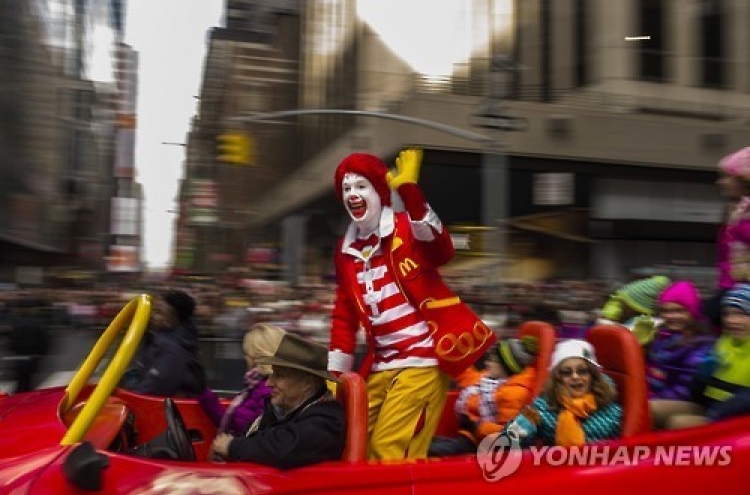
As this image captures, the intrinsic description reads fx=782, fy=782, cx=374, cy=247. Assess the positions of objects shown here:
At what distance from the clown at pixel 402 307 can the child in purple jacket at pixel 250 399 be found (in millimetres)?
337

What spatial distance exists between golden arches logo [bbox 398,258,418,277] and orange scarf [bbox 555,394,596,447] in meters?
0.79

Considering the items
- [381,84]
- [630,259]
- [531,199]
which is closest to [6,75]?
[381,84]

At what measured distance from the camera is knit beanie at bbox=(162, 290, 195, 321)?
14.6ft

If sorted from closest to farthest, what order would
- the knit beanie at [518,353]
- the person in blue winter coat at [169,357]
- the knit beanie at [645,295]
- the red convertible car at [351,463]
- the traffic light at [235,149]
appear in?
the red convertible car at [351,463]
the knit beanie at [518,353]
the person in blue winter coat at [169,357]
the knit beanie at [645,295]
the traffic light at [235,149]

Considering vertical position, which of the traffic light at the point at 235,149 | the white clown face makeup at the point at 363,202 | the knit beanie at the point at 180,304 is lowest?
the knit beanie at the point at 180,304

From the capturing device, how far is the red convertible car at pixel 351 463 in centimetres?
219

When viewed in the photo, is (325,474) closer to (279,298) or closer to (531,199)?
(279,298)

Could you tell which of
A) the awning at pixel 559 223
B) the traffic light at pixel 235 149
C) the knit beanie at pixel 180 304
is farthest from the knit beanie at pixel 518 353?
the awning at pixel 559 223

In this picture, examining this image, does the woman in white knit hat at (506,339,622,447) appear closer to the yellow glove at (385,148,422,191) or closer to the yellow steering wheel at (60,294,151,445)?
the yellow glove at (385,148,422,191)

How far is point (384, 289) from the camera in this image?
3188 millimetres

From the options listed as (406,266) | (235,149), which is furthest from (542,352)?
(235,149)

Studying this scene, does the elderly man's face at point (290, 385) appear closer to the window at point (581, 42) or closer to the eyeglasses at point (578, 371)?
the eyeglasses at point (578, 371)

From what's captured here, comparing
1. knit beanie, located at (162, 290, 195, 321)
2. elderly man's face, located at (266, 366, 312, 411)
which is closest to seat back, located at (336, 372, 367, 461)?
elderly man's face, located at (266, 366, 312, 411)

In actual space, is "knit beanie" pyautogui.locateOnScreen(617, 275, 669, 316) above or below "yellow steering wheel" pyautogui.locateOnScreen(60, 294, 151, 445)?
above
